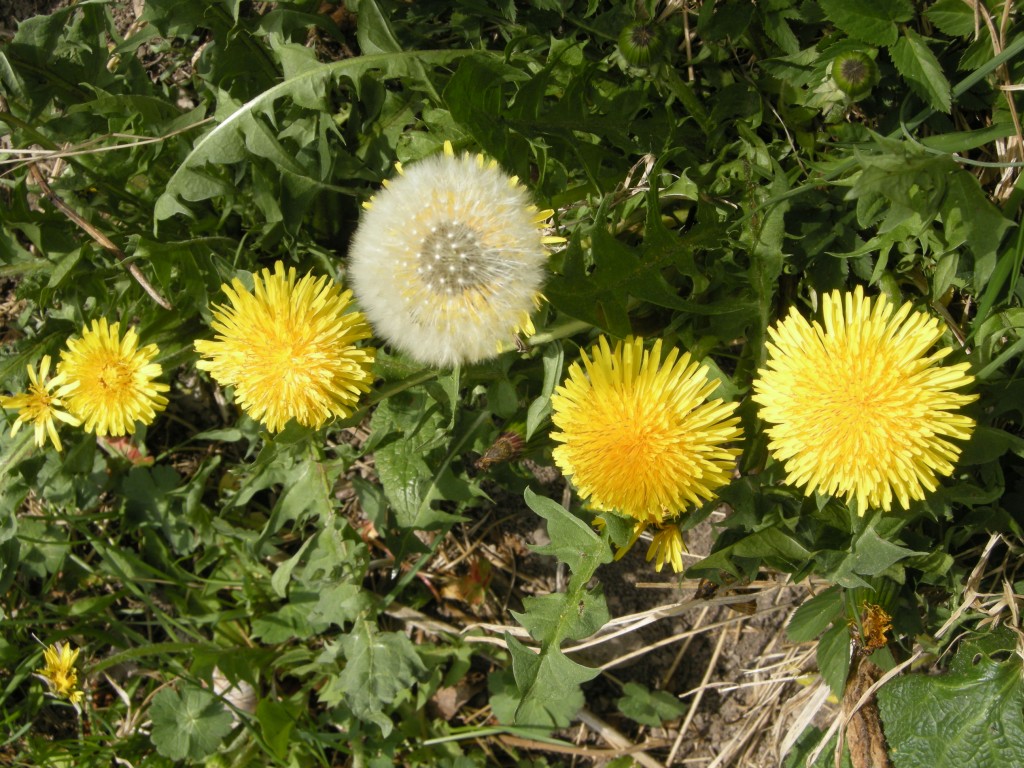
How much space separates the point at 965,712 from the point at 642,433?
1318 mm

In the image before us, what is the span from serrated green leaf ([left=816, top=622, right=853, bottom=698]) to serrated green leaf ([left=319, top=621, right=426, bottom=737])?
4.46 feet

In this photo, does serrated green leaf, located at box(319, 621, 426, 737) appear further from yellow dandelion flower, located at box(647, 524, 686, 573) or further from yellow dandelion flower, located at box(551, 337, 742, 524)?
yellow dandelion flower, located at box(551, 337, 742, 524)

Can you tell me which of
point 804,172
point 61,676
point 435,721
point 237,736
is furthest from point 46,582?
point 804,172

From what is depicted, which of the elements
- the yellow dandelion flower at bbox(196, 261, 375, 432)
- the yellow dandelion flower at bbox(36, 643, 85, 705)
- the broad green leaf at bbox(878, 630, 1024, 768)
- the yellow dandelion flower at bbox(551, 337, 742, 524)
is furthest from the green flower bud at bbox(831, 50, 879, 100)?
the yellow dandelion flower at bbox(36, 643, 85, 705)

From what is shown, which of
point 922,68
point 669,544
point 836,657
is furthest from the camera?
point 836,657

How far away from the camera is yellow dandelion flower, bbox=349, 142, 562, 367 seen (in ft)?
5.81

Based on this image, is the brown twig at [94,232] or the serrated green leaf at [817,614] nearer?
the serrated green leaf at [817,614]

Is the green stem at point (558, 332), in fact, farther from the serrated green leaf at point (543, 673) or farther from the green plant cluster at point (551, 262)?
the serrated green leaf at point (543, 673)

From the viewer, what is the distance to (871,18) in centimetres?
193

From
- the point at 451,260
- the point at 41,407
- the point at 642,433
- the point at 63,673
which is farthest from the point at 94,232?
the point at 642,433

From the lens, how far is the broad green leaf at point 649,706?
280 centimetres

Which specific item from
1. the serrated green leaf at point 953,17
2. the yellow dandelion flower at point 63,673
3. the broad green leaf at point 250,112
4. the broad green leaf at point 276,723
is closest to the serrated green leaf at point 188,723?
the broad green leaf at point 276,723

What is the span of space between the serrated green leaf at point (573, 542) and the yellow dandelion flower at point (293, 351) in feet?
1.90

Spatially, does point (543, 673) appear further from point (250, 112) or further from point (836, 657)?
point (250, 112)
